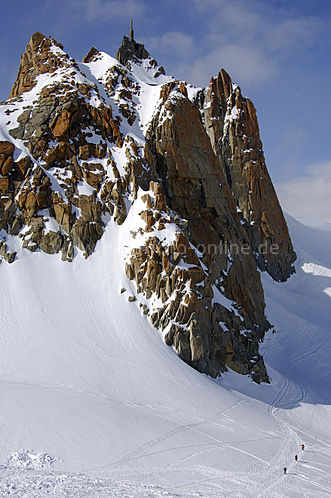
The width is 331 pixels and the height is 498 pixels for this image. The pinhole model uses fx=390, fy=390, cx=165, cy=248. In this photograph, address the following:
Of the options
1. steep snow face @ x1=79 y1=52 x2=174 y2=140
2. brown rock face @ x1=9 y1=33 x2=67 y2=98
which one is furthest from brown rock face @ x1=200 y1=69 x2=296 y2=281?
brown rock face @ x1=9 y1=33 x2=67 y2=98

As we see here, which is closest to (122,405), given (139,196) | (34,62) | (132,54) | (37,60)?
(139,196)

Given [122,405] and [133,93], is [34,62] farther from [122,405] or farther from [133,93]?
[122,405]

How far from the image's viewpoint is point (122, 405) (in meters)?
21.3

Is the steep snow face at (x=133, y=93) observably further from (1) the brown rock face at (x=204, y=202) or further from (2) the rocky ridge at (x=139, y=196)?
(1) the brown rock face at (x=204, y=202)

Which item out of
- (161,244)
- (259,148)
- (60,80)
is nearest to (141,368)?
(161,244)

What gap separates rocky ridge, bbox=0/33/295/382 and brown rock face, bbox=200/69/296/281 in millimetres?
14266

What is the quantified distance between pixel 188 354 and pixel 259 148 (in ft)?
132

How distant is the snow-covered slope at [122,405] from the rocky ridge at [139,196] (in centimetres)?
167

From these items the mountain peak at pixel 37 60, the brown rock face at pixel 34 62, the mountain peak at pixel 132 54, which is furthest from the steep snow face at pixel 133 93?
the mountain peak at pixel 132 54

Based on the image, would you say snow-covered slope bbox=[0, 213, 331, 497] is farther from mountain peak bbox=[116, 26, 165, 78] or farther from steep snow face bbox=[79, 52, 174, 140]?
mountain peak bbox=[116, 26, 165, 78]

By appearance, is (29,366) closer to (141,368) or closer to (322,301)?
(141,368)

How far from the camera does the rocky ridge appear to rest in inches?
1156

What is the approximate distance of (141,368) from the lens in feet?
82.0

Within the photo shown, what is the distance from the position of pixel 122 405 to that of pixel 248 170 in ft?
139
